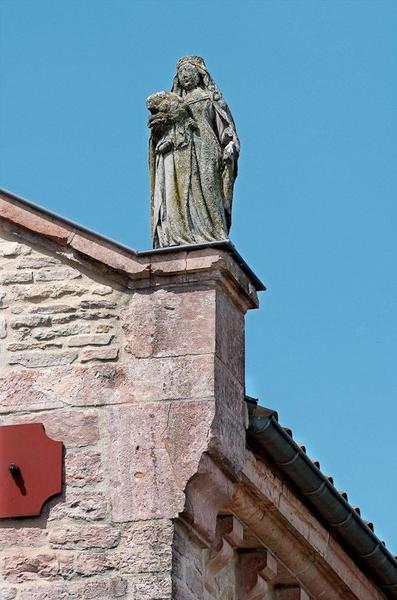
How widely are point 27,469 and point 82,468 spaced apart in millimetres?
324

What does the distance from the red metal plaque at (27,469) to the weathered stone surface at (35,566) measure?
0.81 feet

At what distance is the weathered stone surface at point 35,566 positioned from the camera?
459 inches

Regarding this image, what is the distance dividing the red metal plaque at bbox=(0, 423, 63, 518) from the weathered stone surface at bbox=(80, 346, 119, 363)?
1.51 feet

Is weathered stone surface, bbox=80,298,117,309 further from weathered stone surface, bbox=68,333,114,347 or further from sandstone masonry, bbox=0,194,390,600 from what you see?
weathered stone surface, bbox=68,333,114,347

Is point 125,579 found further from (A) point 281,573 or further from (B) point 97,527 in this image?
(A) point 281,573

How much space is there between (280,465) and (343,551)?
1497 mm

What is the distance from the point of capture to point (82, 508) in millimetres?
11766

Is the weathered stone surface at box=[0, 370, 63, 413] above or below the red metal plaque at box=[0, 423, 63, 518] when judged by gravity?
above

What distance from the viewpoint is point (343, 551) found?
46.4 feet

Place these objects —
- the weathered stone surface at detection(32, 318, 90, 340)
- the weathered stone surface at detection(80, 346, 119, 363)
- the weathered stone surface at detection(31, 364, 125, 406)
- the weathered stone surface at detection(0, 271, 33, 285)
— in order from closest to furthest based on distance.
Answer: the weathered stone surface at detection(31, 364, 125, 406), the weathered stone surface at detection(80, 346, 119, 363), the weathered stone surface at detection(32, 318, 90, 340), the weathered stone surface at detection(0, 271, 33, 285)

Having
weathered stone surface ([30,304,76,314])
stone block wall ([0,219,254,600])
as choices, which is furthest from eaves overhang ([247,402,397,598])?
weathered stone surface ([30,304,76,314])

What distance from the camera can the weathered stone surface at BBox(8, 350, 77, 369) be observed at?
1215 cm

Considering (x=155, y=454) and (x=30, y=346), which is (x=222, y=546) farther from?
(x=30, y=346)

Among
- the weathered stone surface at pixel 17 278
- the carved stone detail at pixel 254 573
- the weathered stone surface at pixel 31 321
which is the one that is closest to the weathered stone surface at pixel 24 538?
the weathered stone surface at pixel 31 321
